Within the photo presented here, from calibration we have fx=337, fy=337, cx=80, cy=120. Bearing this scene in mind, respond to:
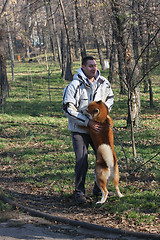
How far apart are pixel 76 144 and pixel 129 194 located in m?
1.28

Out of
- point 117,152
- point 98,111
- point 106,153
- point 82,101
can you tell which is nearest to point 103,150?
point 106,153

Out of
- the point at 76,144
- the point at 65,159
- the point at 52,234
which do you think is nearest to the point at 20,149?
the point at 65,159

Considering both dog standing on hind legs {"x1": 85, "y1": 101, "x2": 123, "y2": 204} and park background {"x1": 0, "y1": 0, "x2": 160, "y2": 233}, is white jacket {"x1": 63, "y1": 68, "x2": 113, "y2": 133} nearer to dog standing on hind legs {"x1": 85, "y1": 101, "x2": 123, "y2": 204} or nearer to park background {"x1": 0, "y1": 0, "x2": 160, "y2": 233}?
dog standing on hind legs {"x1": 85, "y1": 101, "x2": 123, "y2": 204}

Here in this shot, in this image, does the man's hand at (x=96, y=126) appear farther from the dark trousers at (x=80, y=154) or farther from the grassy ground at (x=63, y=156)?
the grassy ground at (x=63, y=156)

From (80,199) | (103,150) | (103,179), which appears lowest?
(80,199)

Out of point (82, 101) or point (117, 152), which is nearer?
point (82, 101)

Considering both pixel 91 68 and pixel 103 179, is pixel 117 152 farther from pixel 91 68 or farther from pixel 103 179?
pixel 91 68

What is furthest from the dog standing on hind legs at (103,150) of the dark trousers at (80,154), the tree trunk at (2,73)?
the tree trunk at (2,73)

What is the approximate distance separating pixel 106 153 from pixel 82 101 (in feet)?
3.03

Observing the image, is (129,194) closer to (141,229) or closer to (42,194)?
(141,229)

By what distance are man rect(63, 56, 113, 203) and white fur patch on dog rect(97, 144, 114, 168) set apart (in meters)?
0.29

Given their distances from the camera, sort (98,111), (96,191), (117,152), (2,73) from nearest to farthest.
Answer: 1. (98,111)
2. (96,191)
3. (117,152)
4. (2,73)

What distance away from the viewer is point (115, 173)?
5262mm

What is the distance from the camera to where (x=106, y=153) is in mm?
5203
